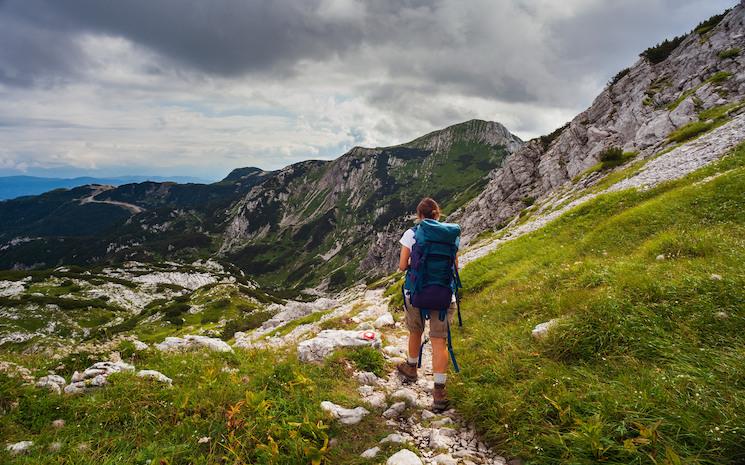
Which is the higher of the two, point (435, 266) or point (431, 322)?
point (435, 266)

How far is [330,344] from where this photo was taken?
10484 mm

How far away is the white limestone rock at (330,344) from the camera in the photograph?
1007 cm

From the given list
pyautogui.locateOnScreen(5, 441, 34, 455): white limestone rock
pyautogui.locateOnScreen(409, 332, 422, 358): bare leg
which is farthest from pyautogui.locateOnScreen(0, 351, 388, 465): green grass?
pyautogui.locateOnScreen(409, 332, 422, 358): bare leg

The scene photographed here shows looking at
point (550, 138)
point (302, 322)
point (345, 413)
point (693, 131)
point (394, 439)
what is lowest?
point (302, 322)

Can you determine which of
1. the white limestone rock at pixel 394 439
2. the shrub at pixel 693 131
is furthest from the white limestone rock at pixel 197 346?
the shrub at pixel 693 131

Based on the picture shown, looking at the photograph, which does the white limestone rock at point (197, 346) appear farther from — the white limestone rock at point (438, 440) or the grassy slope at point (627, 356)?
the grassy slope at point (627, 356)

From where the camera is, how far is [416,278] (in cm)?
852

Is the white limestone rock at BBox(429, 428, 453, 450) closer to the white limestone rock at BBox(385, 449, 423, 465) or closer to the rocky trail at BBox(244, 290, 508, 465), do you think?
the rocky trail at BBox(244, 290, 508, 465)

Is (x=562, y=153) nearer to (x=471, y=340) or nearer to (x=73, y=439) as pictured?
(x=471, y=340)

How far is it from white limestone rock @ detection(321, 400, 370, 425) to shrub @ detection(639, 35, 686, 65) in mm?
99305

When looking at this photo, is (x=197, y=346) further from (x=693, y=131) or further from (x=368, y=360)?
(x=693, y=131)

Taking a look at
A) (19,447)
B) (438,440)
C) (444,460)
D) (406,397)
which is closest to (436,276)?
(406,397)

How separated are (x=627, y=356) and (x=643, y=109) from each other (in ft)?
245

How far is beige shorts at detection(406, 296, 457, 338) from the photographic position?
28.0ft
